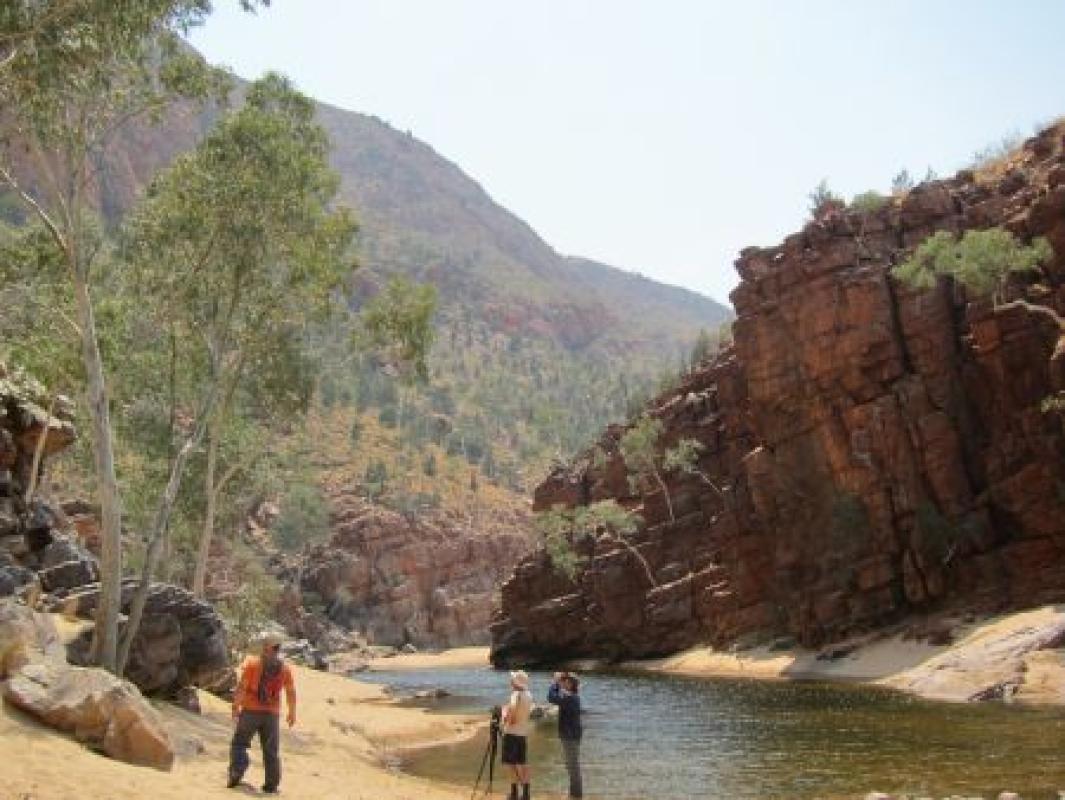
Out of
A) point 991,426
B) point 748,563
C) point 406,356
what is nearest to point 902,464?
point 991,426

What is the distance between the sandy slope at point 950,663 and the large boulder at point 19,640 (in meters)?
26.9

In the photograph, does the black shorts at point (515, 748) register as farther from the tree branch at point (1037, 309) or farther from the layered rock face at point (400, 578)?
the layered rock face at point (400, 578)

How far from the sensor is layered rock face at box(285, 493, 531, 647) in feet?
343

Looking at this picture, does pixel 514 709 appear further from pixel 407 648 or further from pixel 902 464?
pixel 407 648

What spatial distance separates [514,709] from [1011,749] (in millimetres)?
12599

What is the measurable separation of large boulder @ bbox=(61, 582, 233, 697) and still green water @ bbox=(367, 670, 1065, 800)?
532 centimetres

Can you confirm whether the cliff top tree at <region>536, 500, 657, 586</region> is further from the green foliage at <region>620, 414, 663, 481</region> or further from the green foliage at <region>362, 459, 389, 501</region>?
the green foliage at <region>362, 459, 389, 501</region>

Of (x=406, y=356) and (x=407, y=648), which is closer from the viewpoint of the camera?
(x=406, y=356)

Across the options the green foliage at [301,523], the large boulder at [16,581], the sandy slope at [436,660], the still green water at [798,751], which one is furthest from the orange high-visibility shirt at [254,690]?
the green foliage at [301,523]

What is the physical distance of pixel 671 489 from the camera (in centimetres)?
7419

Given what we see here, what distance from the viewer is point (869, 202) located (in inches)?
2366

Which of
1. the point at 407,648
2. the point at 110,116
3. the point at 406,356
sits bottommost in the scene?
the point at 407,648

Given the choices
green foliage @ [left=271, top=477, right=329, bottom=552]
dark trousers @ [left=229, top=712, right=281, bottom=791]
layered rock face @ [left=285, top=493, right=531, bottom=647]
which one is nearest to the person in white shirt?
dark trousers @ [left=229, top=712, right=281, bottom=791]

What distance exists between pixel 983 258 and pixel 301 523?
73952mm
